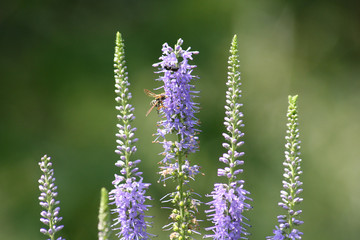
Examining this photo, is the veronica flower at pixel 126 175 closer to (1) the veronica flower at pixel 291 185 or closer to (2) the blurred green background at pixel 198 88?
(1) the veronica flower at pixel 291 185

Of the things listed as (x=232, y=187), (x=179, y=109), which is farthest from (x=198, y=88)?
(x=232, y=187)

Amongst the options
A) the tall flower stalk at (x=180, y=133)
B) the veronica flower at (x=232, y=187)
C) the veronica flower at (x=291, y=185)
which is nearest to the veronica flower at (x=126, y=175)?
the tall flower stalk at (x=180, y=133)

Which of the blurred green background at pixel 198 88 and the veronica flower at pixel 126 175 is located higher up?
the blurred green background at pixel 198 88

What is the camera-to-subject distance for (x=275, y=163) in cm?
829

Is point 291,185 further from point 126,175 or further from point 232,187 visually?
point 126,175

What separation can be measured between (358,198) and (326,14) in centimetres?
311

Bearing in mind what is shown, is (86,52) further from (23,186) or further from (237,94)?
(237,94)

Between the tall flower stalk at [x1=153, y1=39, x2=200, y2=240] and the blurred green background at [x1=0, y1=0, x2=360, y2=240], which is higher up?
the blurred green background at [x1=0, y1=0, x2=360, y2=240]

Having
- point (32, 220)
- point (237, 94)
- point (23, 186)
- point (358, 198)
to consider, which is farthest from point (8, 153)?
point (237, 94)

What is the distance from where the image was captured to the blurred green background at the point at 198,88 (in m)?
7.91

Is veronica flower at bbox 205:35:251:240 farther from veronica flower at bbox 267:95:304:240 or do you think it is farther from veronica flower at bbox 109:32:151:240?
veronica flower at bbox 109:32:151:240

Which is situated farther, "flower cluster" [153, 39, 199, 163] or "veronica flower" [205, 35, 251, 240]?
"flower cluster" [153, 39, 199, 163]

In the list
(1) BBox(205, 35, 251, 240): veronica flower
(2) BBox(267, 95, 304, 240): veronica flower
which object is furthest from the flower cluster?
(2) BBox(267, 95, 304, 240): veronica flower

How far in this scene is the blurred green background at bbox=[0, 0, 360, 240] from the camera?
25.9ft
